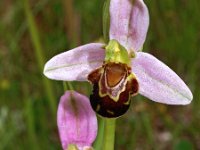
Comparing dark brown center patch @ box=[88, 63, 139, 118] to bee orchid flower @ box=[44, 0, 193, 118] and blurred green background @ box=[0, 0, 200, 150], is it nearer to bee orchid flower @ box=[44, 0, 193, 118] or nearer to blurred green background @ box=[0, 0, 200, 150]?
bee orchid flower @ box=[44, 0, 193, 118]

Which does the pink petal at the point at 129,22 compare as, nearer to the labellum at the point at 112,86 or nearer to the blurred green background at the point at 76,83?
the labellum at the point at 112,86

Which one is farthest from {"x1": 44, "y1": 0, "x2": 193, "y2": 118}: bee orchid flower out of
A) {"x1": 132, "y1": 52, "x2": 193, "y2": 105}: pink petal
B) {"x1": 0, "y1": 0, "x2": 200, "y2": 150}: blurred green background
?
{"x1": 0, "y1": 0, "x2": 200, "y2": 150}: blurred green background

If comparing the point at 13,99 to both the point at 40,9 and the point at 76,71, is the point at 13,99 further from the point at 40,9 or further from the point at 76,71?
the point at 76,71

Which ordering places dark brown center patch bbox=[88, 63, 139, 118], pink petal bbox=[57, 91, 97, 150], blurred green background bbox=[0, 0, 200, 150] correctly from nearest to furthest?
dark brown center patch bbox=[88, 63, 139, 118], pink petal bbox=[57, 91, 97, 150], blurred green background bbox=[0, 0, 200, 150]

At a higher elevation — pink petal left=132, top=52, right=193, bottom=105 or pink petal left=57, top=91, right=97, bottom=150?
pink petal left=132, top=52, right=193, bottom=105

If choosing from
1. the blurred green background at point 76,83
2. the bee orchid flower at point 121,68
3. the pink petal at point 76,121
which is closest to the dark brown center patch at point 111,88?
the bee orchid flower at point 121,68

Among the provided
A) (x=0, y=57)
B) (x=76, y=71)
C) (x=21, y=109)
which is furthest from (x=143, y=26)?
(x=0, y=57)
